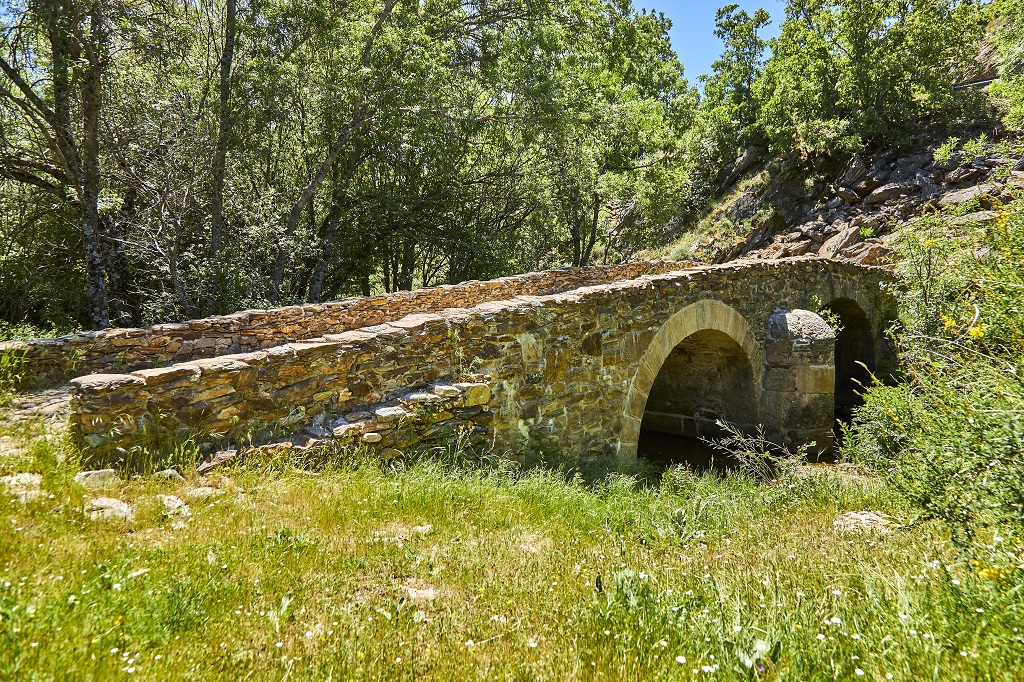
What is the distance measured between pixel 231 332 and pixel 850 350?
12834 mm

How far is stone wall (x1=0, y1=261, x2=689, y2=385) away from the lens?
5.96 meters

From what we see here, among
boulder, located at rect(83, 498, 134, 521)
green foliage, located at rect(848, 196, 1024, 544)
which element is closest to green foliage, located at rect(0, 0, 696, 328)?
boulder, located at rect(83, 498, 134, 521)

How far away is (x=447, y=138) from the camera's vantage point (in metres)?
12.8

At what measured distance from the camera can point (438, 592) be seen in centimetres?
276

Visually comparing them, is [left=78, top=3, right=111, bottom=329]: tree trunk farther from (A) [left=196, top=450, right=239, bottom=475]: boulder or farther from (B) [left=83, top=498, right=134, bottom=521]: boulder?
(B) [left=83, top=498, right=134, bottom=521]: boulder

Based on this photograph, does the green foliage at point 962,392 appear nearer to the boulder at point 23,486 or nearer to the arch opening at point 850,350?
the arch opening at point 850,350

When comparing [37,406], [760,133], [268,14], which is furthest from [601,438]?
[760,133]

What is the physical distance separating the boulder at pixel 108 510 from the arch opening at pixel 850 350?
40.7 feet

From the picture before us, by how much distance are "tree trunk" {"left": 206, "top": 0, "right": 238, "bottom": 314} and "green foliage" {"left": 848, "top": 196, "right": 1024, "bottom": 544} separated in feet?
33.6

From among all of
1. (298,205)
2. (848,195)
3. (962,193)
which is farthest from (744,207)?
(298,205)

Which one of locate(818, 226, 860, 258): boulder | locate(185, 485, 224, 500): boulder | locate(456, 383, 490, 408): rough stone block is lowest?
locate(185, 485, 224, 500): boulder

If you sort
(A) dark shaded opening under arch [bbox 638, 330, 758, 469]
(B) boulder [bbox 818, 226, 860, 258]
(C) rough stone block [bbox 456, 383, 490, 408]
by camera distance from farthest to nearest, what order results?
(B) boulder [bbox 818, 226, 860, 258], (A) dark shaded opening under arch [bbox 638, 330, 758, 469], (C) rough stone block [bbox 456, 383, 490, 408]

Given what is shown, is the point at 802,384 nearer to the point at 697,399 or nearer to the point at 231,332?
the point at 697,399

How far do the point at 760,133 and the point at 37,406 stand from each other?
26285 millimetres
